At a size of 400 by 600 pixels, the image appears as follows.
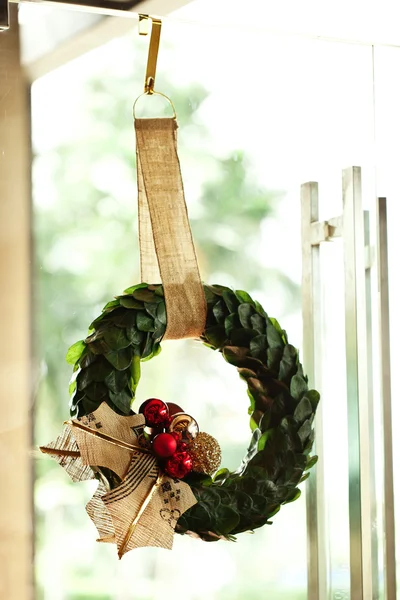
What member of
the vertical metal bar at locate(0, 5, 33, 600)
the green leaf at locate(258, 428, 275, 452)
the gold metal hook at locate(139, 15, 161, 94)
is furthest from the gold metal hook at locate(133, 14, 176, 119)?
the green leaf at locate(258, 428, 275, 452)

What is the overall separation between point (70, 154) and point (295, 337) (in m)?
0.43

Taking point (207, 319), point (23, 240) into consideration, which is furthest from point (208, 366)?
point (23, 240)

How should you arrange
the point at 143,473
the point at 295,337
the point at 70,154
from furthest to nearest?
the point at 295,337 → the point at 70,154 → the point at 143,473

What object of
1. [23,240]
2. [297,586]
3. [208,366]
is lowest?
[297,586]

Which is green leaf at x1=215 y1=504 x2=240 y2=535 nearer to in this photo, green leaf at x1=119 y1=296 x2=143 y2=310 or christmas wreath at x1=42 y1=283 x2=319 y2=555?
christmas wreath at x1=42 y1=283 x2=319 y2=555

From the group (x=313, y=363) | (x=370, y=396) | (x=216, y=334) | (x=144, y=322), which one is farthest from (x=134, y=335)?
(x=370, y=396)

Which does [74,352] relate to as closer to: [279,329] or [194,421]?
[194,421]

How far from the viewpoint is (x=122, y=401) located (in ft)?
3.38

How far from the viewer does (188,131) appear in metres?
1.18

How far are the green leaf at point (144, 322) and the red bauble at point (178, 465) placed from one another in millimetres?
168

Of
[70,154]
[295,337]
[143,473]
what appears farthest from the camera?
[295,337]

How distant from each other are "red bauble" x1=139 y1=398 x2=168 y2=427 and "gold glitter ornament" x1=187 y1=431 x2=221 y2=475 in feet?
0.19

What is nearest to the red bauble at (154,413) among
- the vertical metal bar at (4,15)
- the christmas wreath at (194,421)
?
the christmas wreath at (194,421)

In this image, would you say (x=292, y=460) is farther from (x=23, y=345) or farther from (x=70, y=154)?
(x=70, y=154)
